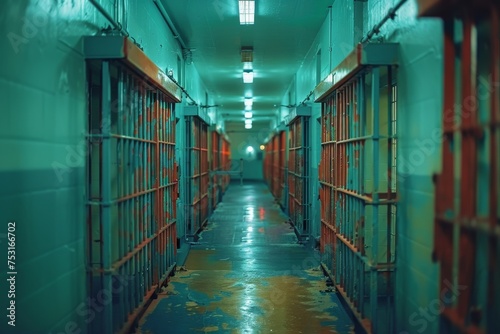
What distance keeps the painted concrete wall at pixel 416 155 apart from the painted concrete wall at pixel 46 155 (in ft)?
8.70

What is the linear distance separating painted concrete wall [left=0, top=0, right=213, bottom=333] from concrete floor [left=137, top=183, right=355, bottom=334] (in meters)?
1.28

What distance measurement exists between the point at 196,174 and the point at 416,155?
7527mm

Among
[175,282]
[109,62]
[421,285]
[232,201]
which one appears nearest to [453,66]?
[421,285]

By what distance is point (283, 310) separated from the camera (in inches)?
203

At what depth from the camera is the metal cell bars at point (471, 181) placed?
213 centimetres

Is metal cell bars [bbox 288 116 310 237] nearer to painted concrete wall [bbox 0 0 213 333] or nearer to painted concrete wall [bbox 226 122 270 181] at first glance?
painted concrete wall [bbox 0 0 213 333]

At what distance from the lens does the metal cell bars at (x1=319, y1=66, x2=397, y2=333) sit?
159 inches

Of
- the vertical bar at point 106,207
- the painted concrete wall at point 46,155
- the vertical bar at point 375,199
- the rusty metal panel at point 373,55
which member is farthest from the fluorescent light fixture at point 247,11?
the vertical bar at point 106,207

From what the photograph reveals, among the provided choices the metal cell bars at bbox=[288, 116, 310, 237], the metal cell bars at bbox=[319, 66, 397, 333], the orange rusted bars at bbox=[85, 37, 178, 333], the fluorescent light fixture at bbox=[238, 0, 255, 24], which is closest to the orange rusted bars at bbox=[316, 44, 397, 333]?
the metal cell bars at bbox=[319, 66, 397, 333]

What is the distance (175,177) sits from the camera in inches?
267

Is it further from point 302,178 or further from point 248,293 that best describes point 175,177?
point 302,178

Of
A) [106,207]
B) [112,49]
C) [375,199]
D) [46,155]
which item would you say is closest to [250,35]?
[112,49]

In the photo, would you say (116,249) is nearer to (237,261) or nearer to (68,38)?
(68,38)

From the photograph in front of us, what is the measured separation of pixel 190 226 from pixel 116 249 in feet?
16.7
